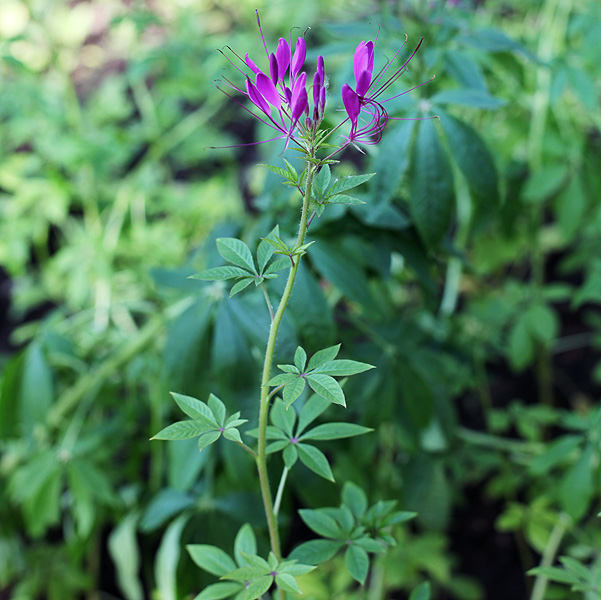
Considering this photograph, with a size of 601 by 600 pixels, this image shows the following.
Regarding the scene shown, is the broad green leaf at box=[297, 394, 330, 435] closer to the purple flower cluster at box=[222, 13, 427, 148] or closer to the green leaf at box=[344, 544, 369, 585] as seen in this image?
the green leaf at box=[344, 544, 369, 585]

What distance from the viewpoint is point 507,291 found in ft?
4.11

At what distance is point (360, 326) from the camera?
0.90 metres

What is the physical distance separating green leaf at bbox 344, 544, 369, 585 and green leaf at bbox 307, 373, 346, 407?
0.18 metres

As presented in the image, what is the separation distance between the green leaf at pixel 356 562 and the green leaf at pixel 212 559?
99mm

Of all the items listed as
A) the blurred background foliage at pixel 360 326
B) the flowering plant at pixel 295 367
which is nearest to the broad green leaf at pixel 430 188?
the blurred background foliage at pixel 360 326

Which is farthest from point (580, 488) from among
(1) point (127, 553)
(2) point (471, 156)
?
(1) point (127, 553)

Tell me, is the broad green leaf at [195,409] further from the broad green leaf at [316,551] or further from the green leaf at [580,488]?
the green leaf at [580,488]

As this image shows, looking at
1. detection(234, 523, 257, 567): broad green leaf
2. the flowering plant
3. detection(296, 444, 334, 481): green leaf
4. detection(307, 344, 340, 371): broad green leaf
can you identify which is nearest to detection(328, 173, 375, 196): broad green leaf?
the flowering plant

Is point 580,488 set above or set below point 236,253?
below

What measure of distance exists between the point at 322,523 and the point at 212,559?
10cm

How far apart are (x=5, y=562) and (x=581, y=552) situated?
98 cm

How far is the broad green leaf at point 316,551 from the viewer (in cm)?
51

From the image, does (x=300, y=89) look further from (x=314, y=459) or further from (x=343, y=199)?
(x=314, y=459)

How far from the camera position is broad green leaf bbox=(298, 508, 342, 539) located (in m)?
0.52
